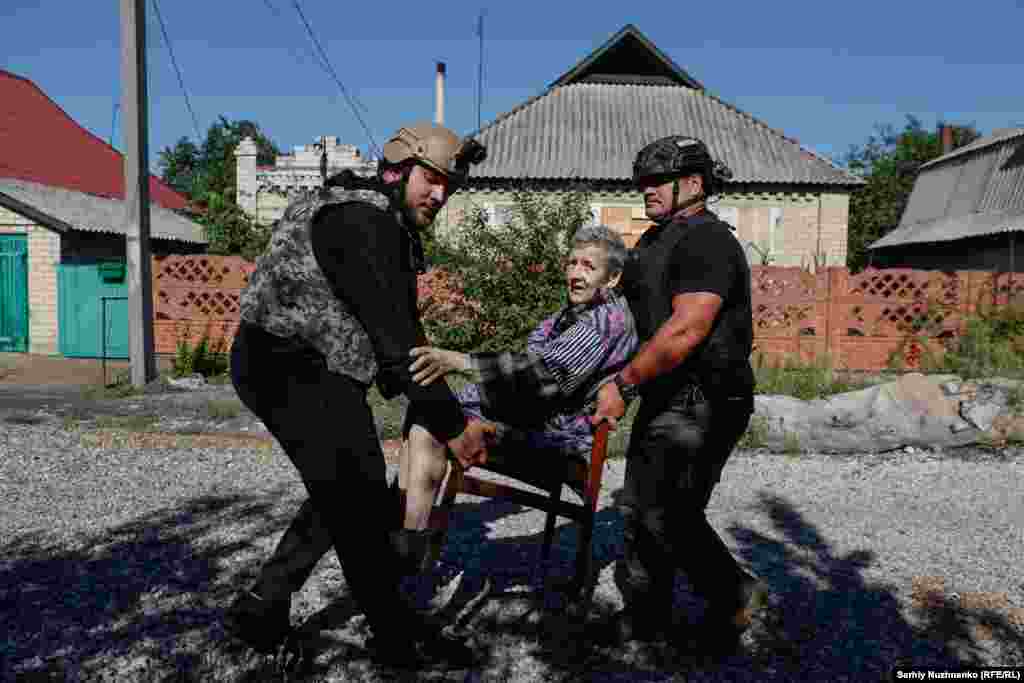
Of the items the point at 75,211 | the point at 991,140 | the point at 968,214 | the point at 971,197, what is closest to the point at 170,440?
the point at 75,211

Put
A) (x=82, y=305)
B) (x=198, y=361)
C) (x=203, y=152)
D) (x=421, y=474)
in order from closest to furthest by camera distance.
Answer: (x=421, y=474) → (x=198, y=361) → (x=82, y=305) → (x=203, y=152)

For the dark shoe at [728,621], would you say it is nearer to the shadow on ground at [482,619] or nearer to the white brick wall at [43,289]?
the shadow on ground at [482,619]

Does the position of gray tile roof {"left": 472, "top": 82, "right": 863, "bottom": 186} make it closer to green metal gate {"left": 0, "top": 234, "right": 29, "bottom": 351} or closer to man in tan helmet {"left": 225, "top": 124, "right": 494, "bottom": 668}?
green metal gate {"left": 0, "top": 234, "right": 29, "bottom": 351}

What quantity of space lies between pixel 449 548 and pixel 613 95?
20263mm

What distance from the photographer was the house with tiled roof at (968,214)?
827 inches

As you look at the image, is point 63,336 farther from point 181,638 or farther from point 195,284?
point 181,638

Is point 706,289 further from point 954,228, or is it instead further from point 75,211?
point 954,228

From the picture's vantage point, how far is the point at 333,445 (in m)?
2.44

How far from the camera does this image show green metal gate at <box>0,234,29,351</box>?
15.0 m

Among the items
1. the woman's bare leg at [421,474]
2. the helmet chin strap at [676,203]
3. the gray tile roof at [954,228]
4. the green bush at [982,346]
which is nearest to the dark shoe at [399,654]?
the woman's bare leg at [421,474]

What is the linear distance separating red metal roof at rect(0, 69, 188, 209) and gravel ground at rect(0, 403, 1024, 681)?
14.5 metres

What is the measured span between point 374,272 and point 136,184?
8.62 meters

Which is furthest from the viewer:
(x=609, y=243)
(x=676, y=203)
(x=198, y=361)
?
(x=198, y=361)

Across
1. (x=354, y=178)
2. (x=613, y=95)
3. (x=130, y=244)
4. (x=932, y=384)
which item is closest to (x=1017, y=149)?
(x=613, y=95)
